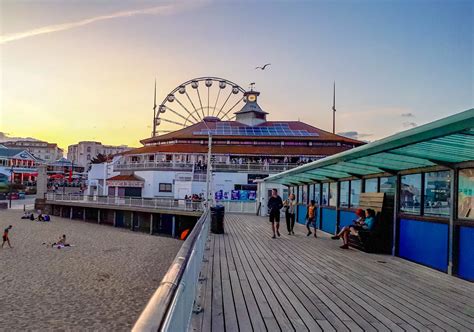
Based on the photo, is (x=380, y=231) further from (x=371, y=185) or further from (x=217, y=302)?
(x=217, y=302)

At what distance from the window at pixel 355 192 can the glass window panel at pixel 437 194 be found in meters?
3.63

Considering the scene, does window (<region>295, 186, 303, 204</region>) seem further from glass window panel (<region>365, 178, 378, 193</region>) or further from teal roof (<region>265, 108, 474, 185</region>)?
teal roof (<region>265, 108, 474, 185</region>)

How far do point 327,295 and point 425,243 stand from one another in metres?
3.18

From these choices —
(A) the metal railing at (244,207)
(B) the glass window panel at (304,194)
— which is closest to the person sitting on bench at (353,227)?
(B) the glass window panel at (304,194)

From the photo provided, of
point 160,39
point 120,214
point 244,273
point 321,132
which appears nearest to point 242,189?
point 120,214

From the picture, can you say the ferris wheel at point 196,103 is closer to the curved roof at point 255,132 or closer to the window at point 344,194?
the curved roof at point 255,132

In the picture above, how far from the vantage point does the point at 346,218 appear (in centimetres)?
1220

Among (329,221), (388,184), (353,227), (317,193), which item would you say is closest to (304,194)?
(317,193)

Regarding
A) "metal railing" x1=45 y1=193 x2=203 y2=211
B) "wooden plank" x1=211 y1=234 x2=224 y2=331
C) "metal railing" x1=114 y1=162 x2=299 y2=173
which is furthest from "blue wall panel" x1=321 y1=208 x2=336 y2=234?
"metal railing" x1=114 y1=162 x2=299 y2=173

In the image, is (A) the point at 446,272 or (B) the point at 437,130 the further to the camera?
(A) the point at 446,272

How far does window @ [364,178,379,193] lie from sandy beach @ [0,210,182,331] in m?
6.29

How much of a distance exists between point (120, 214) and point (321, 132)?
28.6 m

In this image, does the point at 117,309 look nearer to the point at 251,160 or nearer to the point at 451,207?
the point at 451,207

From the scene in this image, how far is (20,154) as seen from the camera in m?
88.2
